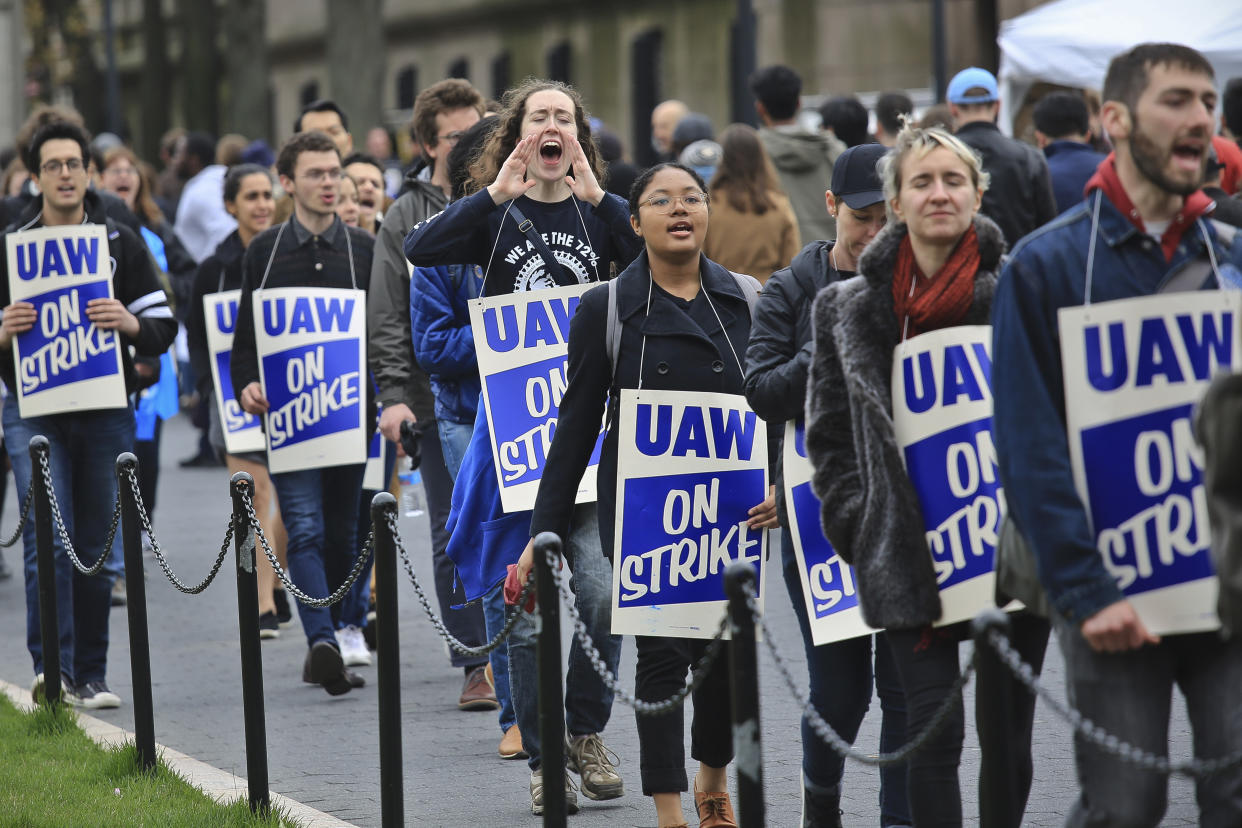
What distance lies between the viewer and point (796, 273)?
5477 millimetres

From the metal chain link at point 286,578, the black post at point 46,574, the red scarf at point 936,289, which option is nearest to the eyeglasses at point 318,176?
the black post at point 46,574

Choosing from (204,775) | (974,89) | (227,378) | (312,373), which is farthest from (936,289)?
(974,89)

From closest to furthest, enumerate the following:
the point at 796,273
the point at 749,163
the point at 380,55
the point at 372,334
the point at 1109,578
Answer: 1. the point at 1109,578
2. the point at 796,273
3. the point at 372,334
4. the point at 749,163
5. the point at 380,55

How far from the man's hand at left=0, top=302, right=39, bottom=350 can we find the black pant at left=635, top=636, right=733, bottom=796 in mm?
3807

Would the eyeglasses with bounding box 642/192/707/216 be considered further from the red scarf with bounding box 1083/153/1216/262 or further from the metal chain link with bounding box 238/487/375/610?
the red scarf with bounding box 1083/153/1216/262

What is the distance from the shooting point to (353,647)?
880 centimetres

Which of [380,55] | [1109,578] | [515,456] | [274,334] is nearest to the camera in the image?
[1109,578]

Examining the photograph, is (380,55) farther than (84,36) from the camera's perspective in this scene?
No

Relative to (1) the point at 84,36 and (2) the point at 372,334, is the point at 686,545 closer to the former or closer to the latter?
(2) the point at 372,334

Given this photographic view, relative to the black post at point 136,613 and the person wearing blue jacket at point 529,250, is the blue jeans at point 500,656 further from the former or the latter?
the black post at point 136,613

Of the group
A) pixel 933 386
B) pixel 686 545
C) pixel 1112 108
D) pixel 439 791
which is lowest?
pixel 439 791

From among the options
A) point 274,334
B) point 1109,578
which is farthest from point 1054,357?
point 274,334

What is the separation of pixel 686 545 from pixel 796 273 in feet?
2.75

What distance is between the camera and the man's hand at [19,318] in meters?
8.27
